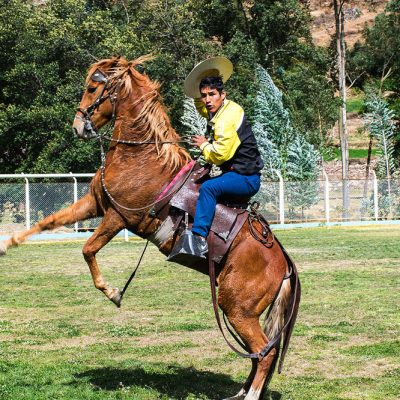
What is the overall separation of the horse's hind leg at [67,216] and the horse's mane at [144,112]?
767mm

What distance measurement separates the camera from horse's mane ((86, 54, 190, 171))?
7.92 meters

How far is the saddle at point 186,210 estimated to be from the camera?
24.7ft

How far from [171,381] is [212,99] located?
3040 millimetres

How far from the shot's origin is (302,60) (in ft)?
209

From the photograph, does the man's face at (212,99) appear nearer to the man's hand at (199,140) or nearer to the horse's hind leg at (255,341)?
the man's hand at (199,140)

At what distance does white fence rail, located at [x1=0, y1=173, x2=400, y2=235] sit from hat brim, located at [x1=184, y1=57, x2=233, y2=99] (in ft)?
75.3

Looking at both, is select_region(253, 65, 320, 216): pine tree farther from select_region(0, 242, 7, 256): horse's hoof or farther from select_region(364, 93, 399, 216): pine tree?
select_region(0, 242, 7, 256): horse's hoof

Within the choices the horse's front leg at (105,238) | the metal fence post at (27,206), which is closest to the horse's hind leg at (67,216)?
the horse's front leg at (105,238)

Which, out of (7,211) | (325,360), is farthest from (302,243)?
(325,360)

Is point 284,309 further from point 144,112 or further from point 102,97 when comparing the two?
point 102,97

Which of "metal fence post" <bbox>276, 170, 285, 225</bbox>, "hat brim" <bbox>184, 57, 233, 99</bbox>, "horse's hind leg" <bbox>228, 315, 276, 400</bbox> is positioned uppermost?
"hat brim" <bbox>184, 57, 233, 99</bbox>

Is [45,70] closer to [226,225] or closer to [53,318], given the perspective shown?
[53,318]

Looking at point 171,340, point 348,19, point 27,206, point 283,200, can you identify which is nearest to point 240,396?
point 171,340

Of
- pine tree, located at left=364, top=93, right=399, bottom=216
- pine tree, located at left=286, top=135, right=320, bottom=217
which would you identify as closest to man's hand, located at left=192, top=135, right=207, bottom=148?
pine tree, located at left=286, top=135, right=320, bottom=217
